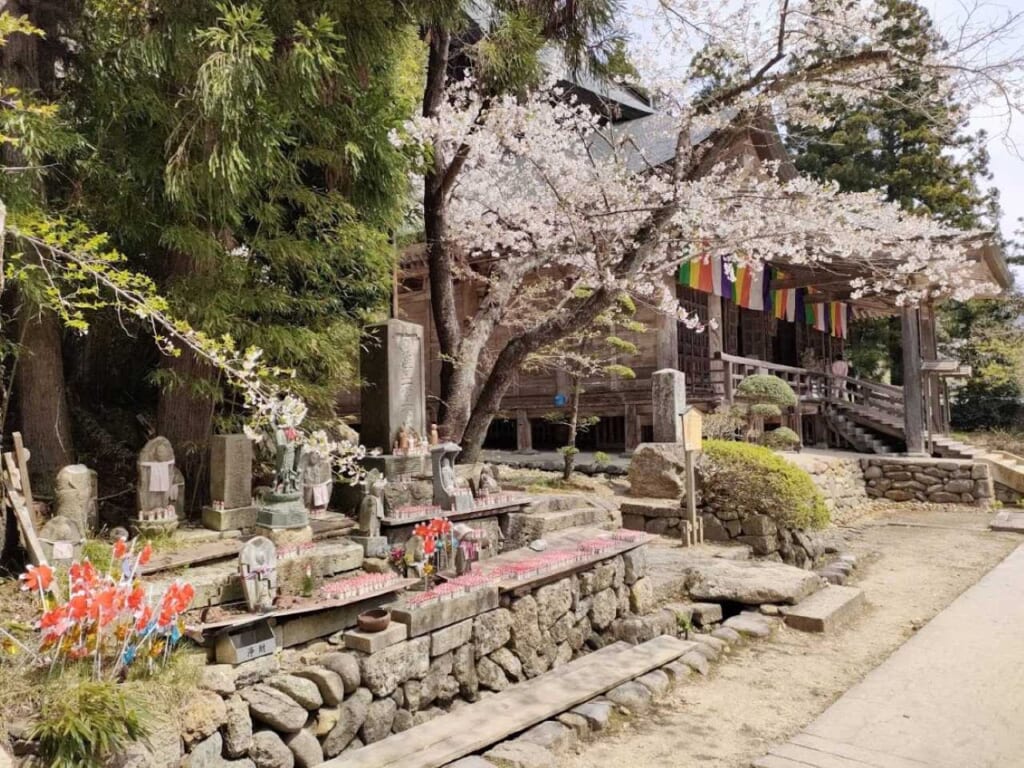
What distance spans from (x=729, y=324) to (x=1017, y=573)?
1007cm

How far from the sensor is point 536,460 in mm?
14578

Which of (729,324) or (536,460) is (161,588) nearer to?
(536,460)

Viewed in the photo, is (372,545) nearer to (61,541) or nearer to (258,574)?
(258,574)

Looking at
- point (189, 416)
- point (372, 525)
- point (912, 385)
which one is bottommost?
point (372, 525)

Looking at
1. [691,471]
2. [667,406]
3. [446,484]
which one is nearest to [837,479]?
[667,406]

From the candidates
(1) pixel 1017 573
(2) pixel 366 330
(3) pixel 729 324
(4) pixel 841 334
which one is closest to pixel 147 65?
(2) pixel 366 330

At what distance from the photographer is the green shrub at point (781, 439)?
13117mm

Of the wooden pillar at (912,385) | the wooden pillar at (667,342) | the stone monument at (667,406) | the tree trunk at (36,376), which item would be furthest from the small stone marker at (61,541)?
the wooden pillar at (912,385)

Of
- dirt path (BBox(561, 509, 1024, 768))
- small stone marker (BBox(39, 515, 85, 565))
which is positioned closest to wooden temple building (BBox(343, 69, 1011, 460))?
dirt path (BBox(561, 509, 1024, 768))

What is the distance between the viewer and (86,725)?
2.78m

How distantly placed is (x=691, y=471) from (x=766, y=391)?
4.87 meters

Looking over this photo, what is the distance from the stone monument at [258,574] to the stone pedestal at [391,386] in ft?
8.04

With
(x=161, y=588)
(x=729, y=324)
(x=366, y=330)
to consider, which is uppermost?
(x=729, y=324)

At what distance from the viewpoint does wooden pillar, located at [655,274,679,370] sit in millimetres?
13680
